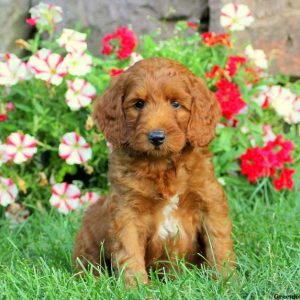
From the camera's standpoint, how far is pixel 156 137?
13.1 feet

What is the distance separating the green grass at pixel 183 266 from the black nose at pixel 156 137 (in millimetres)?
667

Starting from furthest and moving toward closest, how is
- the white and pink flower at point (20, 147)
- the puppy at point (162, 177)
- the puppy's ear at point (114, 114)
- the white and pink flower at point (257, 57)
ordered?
the white and pink flower at point (257, 57) < the white and pink flower at point (20, 147) < the puppy's ear at point (114, 114) < the puppy at point (162, 177)

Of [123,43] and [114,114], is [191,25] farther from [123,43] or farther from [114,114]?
[114,114]

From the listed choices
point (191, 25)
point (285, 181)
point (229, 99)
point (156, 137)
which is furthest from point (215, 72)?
point (156, 137)

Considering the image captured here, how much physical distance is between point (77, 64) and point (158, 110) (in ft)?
6.39

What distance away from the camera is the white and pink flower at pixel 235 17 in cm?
608

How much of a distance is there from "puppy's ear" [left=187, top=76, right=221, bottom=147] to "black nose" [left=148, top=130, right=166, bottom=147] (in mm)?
236

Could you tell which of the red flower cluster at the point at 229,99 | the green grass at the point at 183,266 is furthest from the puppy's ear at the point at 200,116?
the red flower cluster at the point at 229,99

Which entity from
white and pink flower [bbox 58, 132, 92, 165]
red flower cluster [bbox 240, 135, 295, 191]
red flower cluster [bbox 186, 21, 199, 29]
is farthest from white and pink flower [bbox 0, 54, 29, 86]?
red flower cluster [bbox 240, 135, 295, 191]

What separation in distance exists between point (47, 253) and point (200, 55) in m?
2.21

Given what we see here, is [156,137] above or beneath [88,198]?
above

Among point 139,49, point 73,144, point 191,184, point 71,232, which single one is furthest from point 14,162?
point 191,184

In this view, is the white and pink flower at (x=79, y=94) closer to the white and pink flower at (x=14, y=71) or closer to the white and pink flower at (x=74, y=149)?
the white and pink flower at (x=74, y=149)

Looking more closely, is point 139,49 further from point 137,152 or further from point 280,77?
point 137,152
